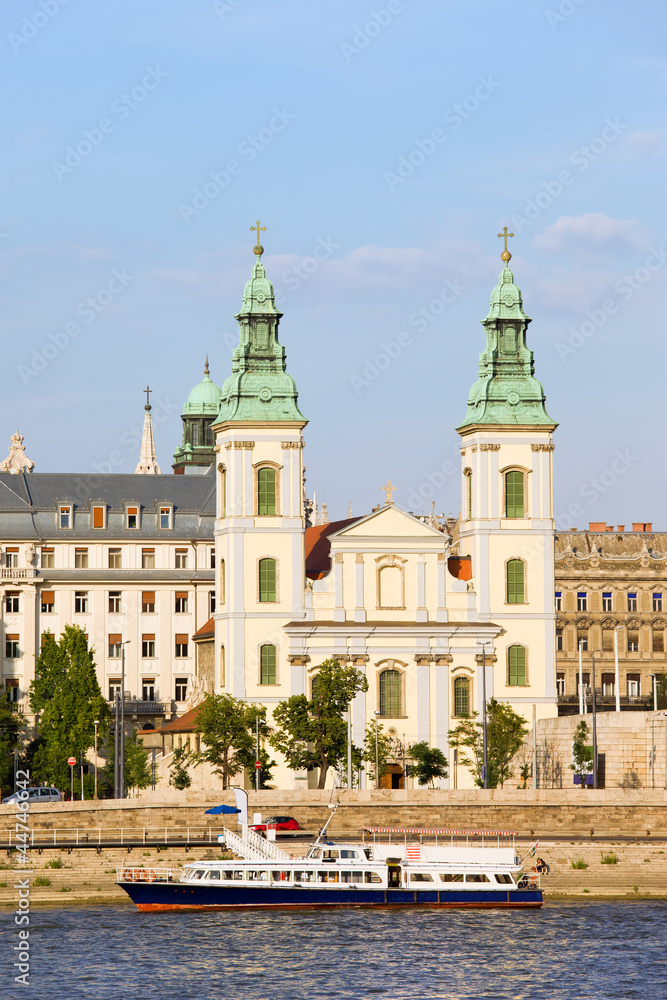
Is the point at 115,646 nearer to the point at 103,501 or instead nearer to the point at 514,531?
the point at 103,501

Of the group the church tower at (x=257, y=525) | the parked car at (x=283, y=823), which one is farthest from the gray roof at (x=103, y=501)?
the parked car at (x=283, y=823)

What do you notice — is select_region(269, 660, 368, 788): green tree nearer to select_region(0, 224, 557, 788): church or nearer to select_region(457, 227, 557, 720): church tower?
select_region(0, 224, 557, 788): church

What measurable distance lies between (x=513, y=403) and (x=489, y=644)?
14172 millimetres

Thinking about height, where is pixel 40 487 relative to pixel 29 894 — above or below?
above

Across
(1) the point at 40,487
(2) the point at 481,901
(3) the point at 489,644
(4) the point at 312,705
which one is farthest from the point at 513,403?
(2) the point at 481,901

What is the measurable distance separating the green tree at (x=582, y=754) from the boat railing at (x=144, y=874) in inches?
1219

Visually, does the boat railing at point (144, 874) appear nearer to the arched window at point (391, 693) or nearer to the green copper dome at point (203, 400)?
the arched window at point (391, 693)

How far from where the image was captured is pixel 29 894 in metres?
79.8

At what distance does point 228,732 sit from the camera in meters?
110

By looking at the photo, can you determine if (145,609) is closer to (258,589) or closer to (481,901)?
(258,589)

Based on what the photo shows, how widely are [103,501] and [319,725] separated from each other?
31326mm

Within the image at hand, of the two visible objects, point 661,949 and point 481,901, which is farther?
point 481,901

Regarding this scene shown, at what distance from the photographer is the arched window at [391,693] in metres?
115

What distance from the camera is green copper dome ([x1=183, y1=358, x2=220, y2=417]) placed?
15988cm
